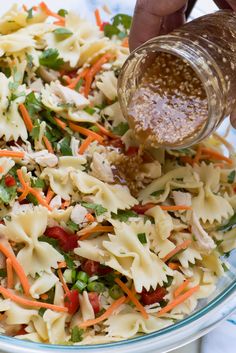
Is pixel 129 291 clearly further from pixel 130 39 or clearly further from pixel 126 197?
pixel 130 39

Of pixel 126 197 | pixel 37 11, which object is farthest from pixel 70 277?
pixel 37 11

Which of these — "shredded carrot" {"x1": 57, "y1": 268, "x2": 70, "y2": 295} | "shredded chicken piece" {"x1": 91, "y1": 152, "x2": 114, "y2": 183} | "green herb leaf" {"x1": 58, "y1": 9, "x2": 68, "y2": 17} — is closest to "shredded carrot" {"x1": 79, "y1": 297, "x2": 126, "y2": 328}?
"shredded carrot" {"x1": 57, "y1": 268, "x2": 70, "y2": 295}

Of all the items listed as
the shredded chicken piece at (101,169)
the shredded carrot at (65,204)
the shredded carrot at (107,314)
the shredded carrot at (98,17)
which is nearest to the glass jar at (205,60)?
the shredded chicken piece at (101,169)

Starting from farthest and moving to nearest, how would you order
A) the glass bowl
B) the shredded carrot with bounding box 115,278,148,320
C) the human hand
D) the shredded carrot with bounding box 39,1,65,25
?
the shredded carrot with bounding box 39,1,65,25 < the human hand < the shredded carrot with bounding box 115,278,148,320 < the glass bowl

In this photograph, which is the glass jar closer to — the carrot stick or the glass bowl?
the carrot stick

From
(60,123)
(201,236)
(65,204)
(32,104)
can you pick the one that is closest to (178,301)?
(201,236)

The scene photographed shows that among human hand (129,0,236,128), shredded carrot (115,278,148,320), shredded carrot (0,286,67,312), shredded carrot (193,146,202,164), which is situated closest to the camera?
shredded carrot (0,286,67,312)

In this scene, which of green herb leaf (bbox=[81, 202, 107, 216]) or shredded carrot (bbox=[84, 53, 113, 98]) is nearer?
green herb leaf (bbox=[81, 202, 107, 216])
